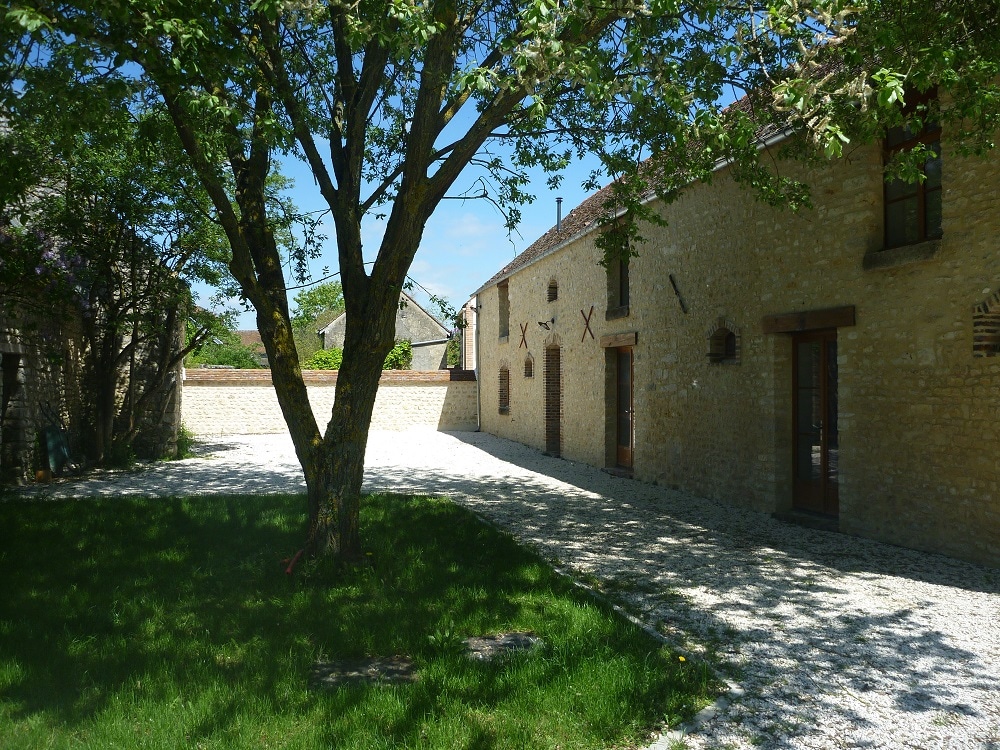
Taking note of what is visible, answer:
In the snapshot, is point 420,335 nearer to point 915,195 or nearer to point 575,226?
point 575,226

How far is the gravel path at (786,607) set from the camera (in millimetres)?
3428

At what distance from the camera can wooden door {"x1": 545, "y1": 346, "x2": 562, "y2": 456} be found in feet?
53.7

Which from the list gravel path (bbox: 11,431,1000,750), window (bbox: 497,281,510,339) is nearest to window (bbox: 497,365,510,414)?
window (bbox: 497,281,510,339)

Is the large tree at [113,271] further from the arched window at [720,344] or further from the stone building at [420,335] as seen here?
the stone building at [420,335]

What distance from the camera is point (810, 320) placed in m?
7.96

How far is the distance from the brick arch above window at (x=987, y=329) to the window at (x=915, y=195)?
95 centimetres

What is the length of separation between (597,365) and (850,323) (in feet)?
20.6

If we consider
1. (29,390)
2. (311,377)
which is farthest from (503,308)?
(29,390)

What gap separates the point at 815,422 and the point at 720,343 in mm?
1817

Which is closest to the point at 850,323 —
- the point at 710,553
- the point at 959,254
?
the point at 959,254

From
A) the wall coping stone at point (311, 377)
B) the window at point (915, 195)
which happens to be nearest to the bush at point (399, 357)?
the wall coping stone at point (311, 377)

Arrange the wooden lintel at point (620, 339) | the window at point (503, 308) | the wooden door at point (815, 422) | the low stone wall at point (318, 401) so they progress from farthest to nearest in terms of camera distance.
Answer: the low stone wall at point (318, 401) → the window at point (503, 308) → the wooden lintel at point (620, 339) → the wooden door at point (815, 422)

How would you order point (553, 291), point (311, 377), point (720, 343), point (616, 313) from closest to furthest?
point (720, 343), point (616, 313), point (553, 291), point (311, 377)

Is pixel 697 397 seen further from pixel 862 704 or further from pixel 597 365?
pixel 862 704
